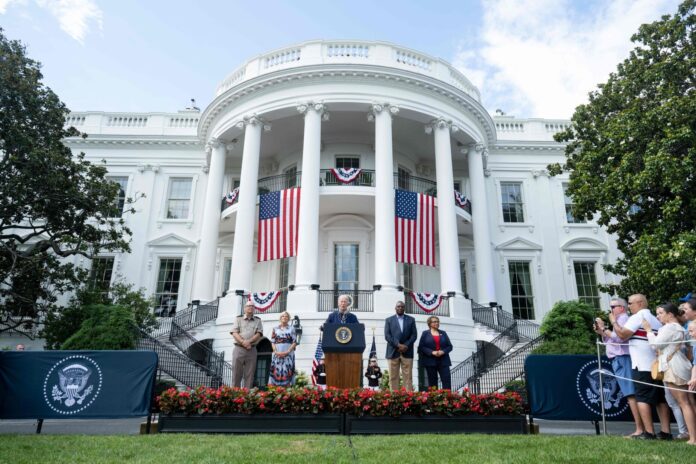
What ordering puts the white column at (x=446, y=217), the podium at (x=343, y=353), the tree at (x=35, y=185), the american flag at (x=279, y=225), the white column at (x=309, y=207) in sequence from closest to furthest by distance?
the podium at (x=343, y=353), the tree at (x=35, y=185), the white column at (x=309, y=207), the american flag at (x=279, y=225), the white column at (x=446, y=217)

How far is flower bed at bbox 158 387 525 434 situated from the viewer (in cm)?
666

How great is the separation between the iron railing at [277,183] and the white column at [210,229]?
1839 mm

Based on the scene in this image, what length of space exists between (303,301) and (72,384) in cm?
832

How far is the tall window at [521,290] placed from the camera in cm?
2153

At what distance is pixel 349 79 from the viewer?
17.9 m

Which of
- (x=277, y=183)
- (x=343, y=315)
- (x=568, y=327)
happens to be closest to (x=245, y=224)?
(x=277, y=183)

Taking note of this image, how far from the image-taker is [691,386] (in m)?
5.48

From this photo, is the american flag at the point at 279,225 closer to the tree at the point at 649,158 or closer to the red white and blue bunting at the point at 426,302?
the red white and blue bunting at the point at 426,302

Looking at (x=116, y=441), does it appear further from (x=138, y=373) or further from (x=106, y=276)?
(x=106, y=276)

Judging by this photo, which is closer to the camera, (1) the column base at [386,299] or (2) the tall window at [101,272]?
(1) the column base at [386,299]

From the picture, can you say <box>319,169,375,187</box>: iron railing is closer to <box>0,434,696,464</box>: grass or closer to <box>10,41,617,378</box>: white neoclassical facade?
<box>10,41,617,378</box>: white neoclassical facade

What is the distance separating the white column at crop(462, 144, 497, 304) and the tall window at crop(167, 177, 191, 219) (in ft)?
42.4

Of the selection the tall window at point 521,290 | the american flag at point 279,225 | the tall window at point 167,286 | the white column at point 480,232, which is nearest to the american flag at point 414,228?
the white column at point 480,232

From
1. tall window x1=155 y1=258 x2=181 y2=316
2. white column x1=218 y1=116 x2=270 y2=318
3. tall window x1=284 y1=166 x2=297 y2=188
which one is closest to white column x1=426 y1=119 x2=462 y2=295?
tall window x1=284 y1=166 x2=297 y2=188
